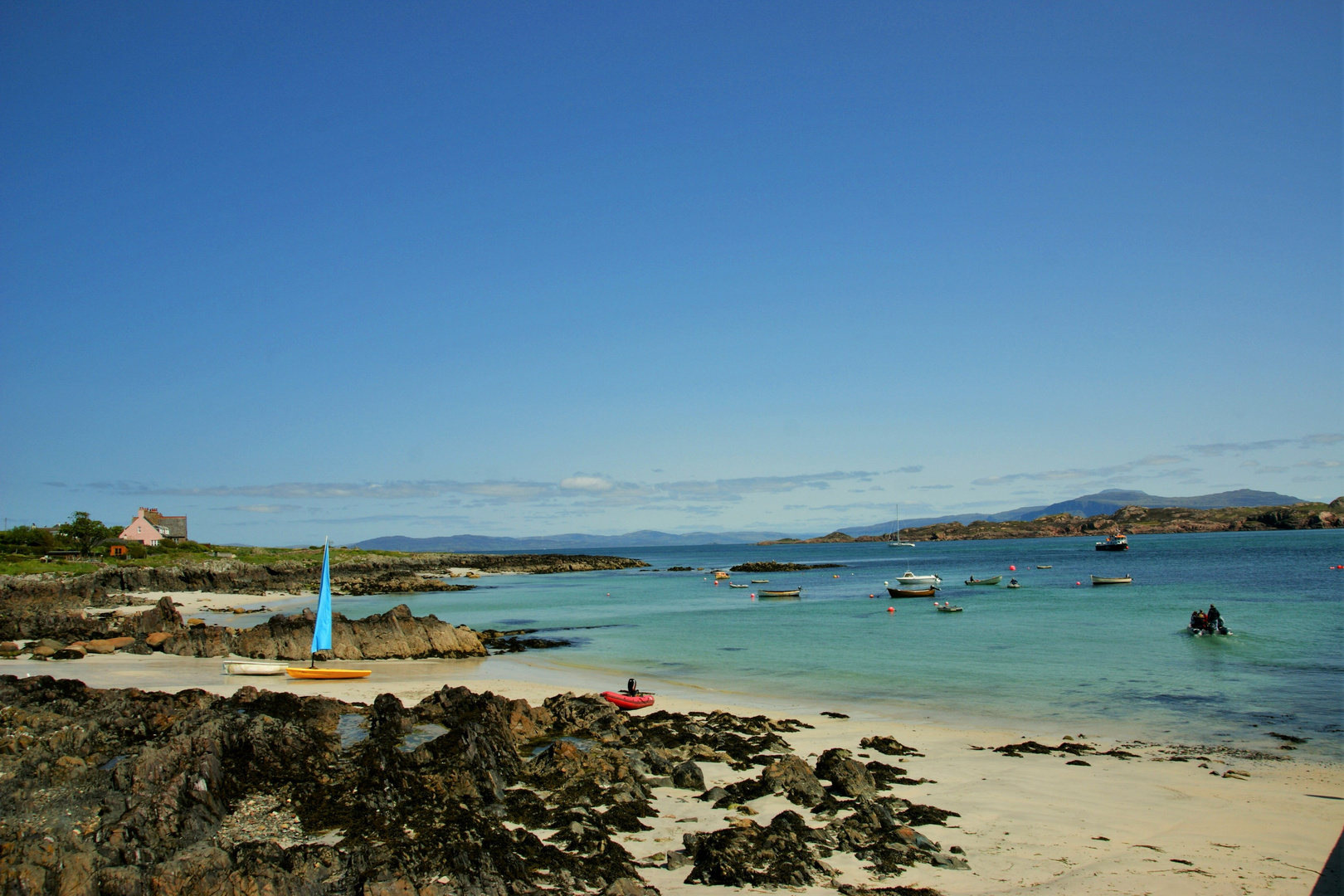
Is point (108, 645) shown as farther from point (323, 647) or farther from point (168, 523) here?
point (168, 523)

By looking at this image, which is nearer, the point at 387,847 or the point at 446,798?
the point at 387,847

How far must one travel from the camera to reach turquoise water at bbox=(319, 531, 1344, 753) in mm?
21984

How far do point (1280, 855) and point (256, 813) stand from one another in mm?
14088

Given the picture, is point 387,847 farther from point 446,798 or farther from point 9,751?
point 9,751

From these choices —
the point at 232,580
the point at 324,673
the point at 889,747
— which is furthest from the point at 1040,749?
the point at 232,580

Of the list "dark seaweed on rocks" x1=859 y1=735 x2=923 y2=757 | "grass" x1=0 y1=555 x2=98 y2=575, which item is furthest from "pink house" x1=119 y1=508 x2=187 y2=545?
"dark seaweed on rocks" x1=859 y1=735 x2=923 y2=757

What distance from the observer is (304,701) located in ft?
54.1

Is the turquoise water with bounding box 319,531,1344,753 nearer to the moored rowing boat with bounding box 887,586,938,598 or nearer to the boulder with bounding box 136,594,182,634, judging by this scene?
the moored rowing boat with bounding box 887,586,938,598

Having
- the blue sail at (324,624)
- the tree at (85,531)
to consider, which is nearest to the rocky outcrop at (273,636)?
the blue sail at (324,624)

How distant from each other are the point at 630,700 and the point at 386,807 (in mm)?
10325

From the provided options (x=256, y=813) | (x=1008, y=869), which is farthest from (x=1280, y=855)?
(x=256, y=813)

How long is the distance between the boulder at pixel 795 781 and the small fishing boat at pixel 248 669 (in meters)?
17.4

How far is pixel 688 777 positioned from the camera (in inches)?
513

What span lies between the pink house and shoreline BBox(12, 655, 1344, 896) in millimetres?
100433
